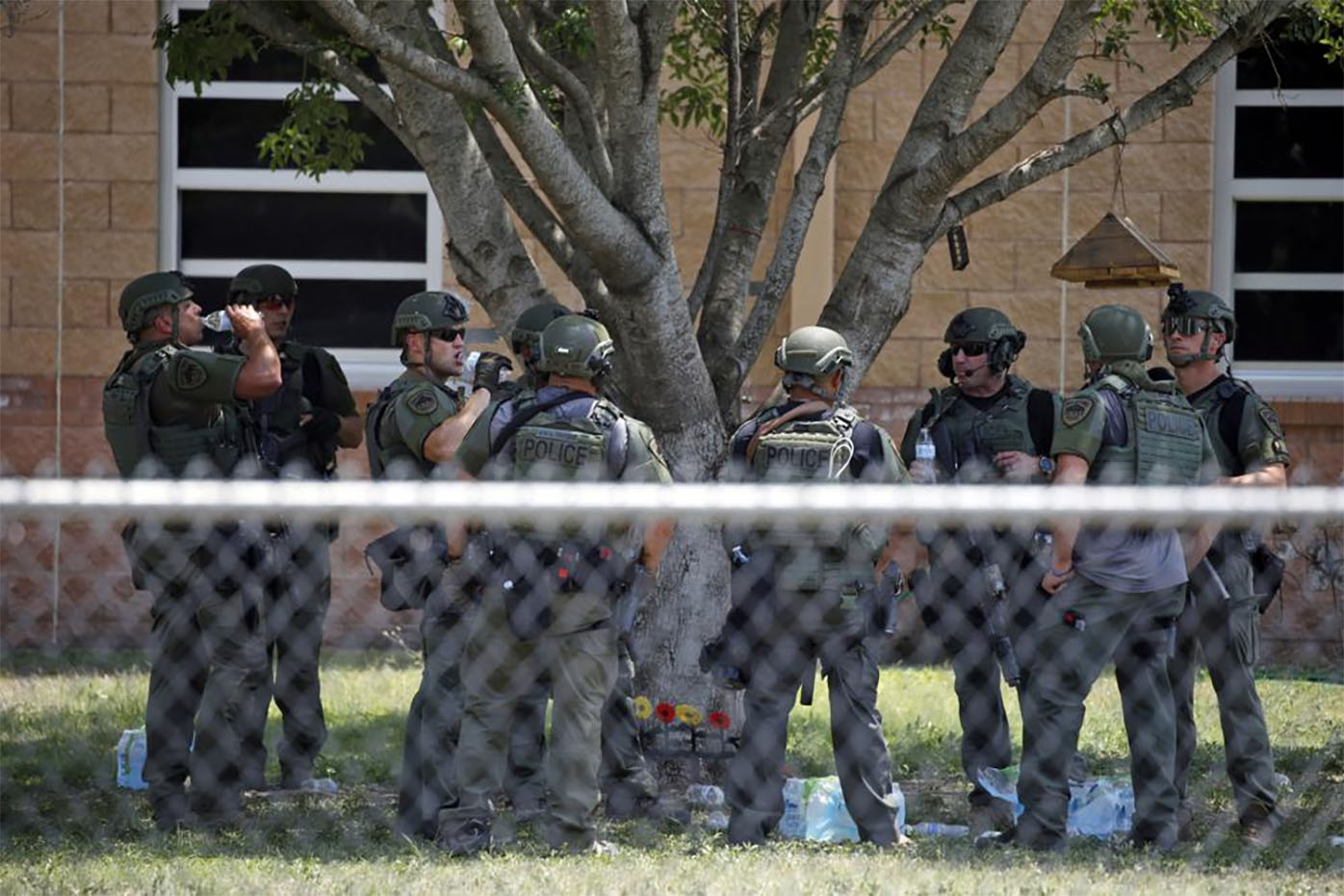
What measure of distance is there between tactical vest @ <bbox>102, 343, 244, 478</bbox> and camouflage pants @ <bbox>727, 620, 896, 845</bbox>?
2.23 metres

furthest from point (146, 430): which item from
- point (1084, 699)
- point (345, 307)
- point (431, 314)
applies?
point (345, 307)

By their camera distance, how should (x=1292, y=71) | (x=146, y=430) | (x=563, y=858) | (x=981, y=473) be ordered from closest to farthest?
(x=563, y=858), (x=146, y=430), (x=981, y=473), (x=1292, y=71)

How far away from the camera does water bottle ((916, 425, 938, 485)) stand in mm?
7527

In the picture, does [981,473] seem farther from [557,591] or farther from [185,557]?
[185,557]

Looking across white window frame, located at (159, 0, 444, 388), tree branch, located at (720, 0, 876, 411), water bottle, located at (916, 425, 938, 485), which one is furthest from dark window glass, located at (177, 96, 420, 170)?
water bottle, located at (916, 425, 938, 485)

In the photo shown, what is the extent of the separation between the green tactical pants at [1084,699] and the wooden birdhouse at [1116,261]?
2261 mm

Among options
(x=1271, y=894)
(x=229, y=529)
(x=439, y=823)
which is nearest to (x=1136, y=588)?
(x=1271, y=894)

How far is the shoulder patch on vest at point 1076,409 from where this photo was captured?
6.62 meters

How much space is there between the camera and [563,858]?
6309 mm

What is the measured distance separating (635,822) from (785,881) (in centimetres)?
139

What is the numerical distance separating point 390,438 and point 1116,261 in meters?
3.50

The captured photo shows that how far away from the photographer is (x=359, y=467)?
11.2 metres

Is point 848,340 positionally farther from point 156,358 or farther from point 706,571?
point 156,358

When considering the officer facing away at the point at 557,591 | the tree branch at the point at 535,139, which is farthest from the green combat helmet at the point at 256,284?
the officer facing away at the point at 557,591
